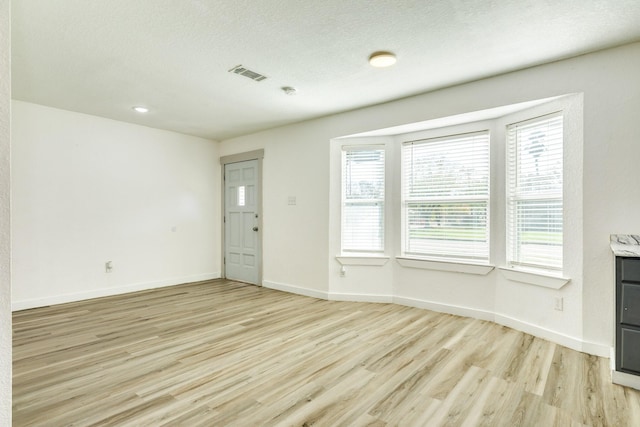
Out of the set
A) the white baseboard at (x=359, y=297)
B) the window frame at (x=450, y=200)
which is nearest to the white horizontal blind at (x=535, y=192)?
the window frame at (x=450, y=200)

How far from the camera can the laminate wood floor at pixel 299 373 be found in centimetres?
194

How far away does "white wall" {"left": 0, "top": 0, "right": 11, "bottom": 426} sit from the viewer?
1.06 m

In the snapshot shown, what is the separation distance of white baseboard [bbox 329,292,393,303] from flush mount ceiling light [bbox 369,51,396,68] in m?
2.86

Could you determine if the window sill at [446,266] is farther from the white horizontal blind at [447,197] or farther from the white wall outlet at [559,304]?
the white wall outlet at [559,304]

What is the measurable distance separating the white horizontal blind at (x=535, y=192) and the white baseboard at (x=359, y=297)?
158 cm

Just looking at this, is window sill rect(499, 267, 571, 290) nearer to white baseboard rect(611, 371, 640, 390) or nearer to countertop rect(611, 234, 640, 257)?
countertop rect(611, 234, 640, 257)

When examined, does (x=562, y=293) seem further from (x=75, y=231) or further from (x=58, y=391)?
(x=75, y=231)

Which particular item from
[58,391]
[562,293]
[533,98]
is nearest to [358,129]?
[533,98]

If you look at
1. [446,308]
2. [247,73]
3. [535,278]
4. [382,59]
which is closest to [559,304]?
[535,278]

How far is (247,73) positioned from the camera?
10.4 feet

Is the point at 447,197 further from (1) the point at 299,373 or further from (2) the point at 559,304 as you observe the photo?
(1) the point at 299,373

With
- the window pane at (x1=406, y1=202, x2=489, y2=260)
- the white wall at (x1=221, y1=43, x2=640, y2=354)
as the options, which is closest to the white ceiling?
the white wall at (x1=221, y1=43, x2=640, y2=354)

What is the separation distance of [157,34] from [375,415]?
3067 mm

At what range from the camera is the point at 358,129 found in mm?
4297
